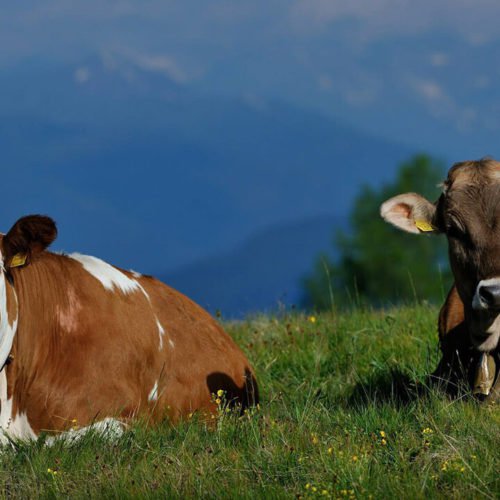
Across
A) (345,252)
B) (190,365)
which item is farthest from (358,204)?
(190,365)

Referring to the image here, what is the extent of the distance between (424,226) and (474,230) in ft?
2.21

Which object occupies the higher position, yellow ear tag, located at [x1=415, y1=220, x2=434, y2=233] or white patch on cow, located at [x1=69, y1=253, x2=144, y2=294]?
yellow ear tag, located at [x1=415, y1=220, x2=434, y2=233]

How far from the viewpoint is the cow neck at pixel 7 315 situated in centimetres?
611

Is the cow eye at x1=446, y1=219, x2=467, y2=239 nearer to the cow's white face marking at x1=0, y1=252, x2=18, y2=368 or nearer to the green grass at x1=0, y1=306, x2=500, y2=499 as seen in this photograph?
the green grass at x1=0, y1=306, x2=500, y2=499

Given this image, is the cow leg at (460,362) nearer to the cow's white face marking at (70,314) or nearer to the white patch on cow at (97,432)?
the white patch on cow at (97,432)

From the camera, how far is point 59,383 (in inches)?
255

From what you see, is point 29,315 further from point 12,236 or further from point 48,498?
point 48,498

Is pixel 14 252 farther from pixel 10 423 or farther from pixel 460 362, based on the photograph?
pixel 460 362

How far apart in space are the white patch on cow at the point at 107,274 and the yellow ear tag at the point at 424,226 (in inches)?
83.8

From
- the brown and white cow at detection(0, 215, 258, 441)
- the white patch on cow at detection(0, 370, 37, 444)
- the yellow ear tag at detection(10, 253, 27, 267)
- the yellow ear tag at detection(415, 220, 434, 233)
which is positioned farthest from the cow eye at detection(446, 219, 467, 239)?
the white patch on cow at detection(0, 370, 37, 444)

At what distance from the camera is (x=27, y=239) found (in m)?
6.20

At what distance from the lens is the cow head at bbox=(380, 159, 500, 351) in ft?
20.0

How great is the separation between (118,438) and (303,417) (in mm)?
1174

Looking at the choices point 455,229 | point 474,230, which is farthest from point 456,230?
point 474,230
